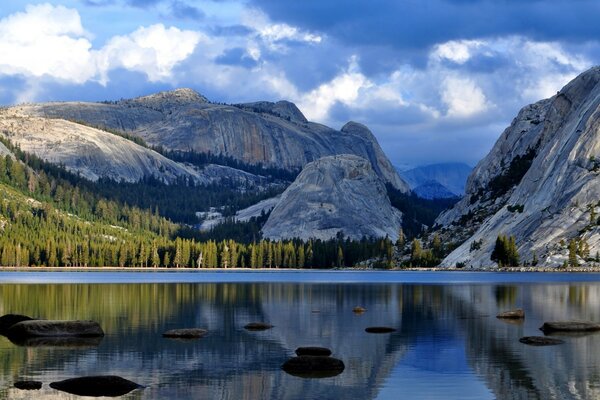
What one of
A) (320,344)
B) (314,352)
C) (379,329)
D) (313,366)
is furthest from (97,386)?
(379,329)

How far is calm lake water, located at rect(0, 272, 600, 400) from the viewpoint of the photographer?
1893 inches

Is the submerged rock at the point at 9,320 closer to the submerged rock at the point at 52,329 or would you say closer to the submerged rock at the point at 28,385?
the submerged rock at the point at 52,329

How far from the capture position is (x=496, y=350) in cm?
6334

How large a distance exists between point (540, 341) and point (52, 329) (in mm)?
35173

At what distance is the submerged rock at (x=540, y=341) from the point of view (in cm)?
6588

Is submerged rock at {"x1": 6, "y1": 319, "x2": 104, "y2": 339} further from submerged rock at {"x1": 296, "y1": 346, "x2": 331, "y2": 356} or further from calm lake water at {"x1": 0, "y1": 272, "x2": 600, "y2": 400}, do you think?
submerged rock at {"x1": 296, "y1": 346, "x2": 331, "y2": 356}

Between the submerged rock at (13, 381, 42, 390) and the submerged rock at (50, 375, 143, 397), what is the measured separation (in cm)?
71

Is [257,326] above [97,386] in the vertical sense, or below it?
above

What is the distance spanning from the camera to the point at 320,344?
220 ft

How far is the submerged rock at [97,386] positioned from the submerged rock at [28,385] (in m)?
0.71

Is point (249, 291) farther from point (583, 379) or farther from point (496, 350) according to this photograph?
point (583, 379)

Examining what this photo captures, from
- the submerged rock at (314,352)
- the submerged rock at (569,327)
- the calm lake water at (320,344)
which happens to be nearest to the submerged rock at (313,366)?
the calm lake water at (320,344)

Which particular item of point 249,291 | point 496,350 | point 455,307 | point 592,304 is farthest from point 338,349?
point 249,291

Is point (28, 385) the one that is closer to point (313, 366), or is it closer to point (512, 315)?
point (313, 366)
